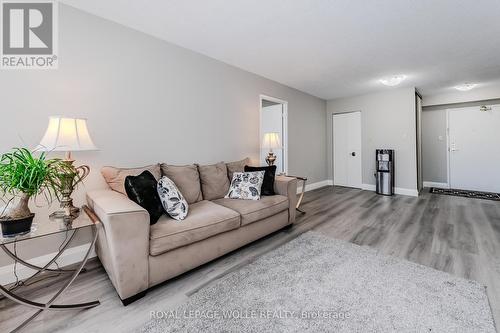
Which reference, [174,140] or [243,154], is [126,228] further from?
[243,154]

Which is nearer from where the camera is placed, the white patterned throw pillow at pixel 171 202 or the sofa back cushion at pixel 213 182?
the white patterned throw pillow at pixel 171 202

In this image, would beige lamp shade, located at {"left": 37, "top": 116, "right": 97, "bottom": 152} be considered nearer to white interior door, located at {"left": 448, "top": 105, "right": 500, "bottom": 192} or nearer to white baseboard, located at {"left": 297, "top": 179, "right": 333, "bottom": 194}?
white baseboard, located at {"left": 297, "top": 179, "right": 333, "bottom": 194}

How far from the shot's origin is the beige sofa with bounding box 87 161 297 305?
60.0 inches

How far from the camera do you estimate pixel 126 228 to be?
59.9 inches

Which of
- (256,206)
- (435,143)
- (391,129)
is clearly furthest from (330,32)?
(435,143)

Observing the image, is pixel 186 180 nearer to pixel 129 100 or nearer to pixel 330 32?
pixel 129 100

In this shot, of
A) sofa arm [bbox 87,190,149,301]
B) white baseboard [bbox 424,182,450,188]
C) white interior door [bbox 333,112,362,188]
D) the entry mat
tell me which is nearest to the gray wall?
sofa arm [bbox 87,190,149,301]

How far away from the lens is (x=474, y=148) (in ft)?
16.7

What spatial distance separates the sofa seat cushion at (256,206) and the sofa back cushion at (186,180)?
11.1 inches

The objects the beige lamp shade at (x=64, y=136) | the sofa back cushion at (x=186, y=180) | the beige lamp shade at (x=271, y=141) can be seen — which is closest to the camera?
the beige lamp shade at (x=64, y=136)

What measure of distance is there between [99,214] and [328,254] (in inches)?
82.9

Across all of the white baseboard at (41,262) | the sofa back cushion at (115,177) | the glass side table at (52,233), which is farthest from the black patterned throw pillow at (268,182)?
the white baseboard at (41,262)

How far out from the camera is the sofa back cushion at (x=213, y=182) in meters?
2.78

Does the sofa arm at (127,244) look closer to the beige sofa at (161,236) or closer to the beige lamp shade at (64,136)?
the beige sofa at (161,236)
